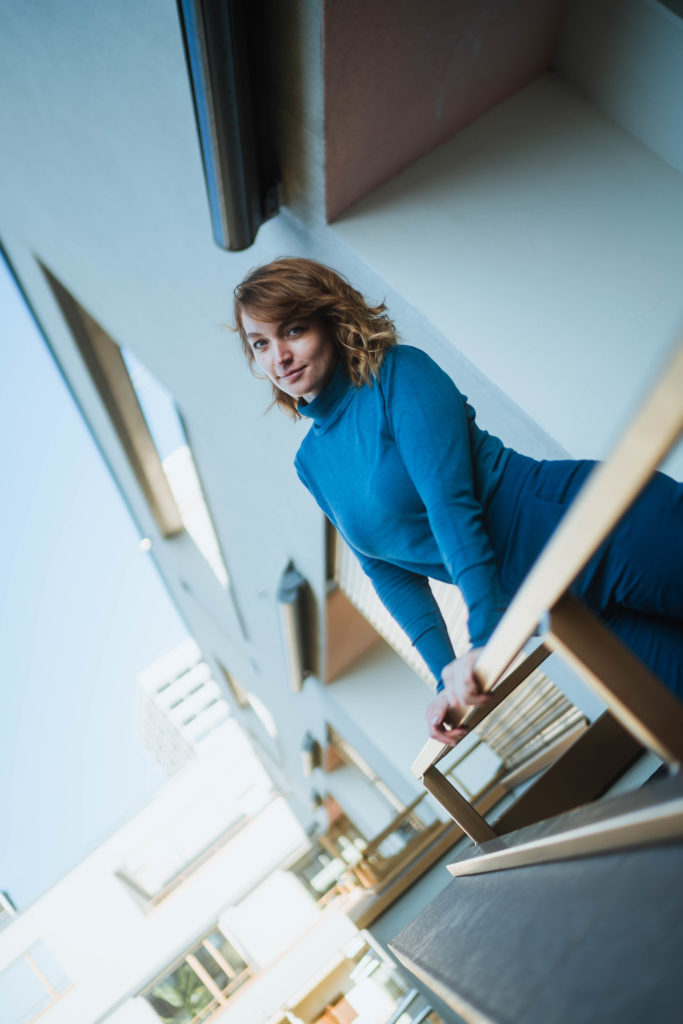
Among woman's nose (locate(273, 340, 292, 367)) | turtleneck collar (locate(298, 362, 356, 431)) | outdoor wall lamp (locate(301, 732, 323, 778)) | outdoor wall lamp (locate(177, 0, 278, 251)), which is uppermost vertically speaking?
outdoor wall lamp (locate(177, 0, 278, 251))

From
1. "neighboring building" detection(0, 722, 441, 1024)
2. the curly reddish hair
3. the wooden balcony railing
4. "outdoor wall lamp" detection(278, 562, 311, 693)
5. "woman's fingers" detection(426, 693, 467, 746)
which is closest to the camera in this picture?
the wooden balcony railing

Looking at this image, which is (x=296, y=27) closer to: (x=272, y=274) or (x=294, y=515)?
(x=272, y=274)

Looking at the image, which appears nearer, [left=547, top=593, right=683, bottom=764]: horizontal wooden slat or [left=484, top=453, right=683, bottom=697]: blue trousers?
[left=547, top=593, right=683, bottom=764]: horizontal wooden slat

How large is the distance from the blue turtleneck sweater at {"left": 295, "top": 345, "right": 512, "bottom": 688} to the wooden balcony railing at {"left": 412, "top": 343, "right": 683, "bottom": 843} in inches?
7.7

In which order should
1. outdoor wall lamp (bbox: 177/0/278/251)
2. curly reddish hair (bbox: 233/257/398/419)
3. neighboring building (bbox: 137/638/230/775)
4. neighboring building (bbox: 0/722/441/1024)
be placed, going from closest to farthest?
curly reddish hair (bbox: 233/257/398/419)
outdoor wall lamp (bbox: 177/0/278/251)
neighboring building (bbox: 0/722/441/1024)
neighboring building (bbox: 137/638/230/775)

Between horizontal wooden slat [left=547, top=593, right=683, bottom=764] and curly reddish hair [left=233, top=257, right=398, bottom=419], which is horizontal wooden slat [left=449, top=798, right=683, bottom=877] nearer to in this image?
horizontal wooden slat [left=547, top=593, right=683, bottom=764]

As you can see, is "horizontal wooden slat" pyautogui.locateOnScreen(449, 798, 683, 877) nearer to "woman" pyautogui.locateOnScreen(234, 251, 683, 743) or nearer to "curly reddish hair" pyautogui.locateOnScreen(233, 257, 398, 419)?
"woman" pyautogui.locateOnScreen(234, 251, 683, 743)

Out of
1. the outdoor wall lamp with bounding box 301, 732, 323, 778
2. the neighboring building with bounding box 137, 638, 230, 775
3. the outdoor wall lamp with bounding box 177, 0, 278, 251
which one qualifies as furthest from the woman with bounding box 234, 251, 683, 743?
the neighboring building with bounding box 137, 638, 230, 775

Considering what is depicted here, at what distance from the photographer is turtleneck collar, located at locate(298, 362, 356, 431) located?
3.80 feet

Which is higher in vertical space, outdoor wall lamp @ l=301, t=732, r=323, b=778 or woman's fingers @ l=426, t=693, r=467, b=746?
outdoor wall lamp @ l=301, t=732, r=323, b=778

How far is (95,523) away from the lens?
873cm

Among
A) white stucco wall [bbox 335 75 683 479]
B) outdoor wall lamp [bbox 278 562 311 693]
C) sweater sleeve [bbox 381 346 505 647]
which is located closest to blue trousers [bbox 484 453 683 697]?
sweater sleeve [bbox 381 346 505 647]

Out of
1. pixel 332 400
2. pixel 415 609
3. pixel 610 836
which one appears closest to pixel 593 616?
pixel 610 836

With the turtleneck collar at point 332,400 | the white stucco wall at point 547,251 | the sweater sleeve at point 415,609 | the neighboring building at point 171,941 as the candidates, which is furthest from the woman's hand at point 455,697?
the neighboring building at point 171,941
